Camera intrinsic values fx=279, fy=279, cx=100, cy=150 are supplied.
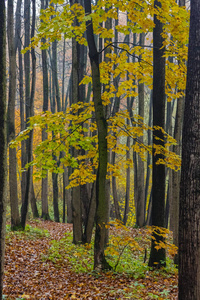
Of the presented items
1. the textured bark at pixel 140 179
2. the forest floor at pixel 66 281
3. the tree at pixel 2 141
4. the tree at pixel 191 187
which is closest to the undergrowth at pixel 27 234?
the forest floor at pixel 66 281

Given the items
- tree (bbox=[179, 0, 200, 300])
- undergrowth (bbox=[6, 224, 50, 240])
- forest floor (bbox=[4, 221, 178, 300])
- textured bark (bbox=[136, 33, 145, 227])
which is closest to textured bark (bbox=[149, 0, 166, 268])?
forest floor (bbox=[4, 221, 178, 300])

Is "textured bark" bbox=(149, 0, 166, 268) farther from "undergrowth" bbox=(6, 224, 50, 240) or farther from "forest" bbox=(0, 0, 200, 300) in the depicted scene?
"undergrowth" bbox=(6, 224, 50, 240)

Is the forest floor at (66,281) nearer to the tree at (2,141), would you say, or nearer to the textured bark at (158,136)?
the textured bark at (158,136)

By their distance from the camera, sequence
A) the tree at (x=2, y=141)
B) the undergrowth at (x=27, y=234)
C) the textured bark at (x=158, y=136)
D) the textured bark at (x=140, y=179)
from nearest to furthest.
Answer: the tree at (x=2, y=141) → the textured bark at (x=158, y=136) → the undergrowth at (x=27, y=234) → the textured bark at (x=140, y=179)

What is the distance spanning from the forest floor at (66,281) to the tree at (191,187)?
5.55 ft

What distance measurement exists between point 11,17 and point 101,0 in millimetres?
4975

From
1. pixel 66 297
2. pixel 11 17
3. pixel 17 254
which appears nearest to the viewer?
pixel 66 297

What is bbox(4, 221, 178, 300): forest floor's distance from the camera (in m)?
5.39

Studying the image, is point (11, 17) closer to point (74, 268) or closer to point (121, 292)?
point (74, 268)

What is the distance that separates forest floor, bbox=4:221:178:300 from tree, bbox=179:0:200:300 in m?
1.69

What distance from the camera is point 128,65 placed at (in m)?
7.11

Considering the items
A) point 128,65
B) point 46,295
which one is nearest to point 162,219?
point 46,295

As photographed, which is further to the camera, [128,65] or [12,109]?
[12,109]

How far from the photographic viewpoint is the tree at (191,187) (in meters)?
3.74
